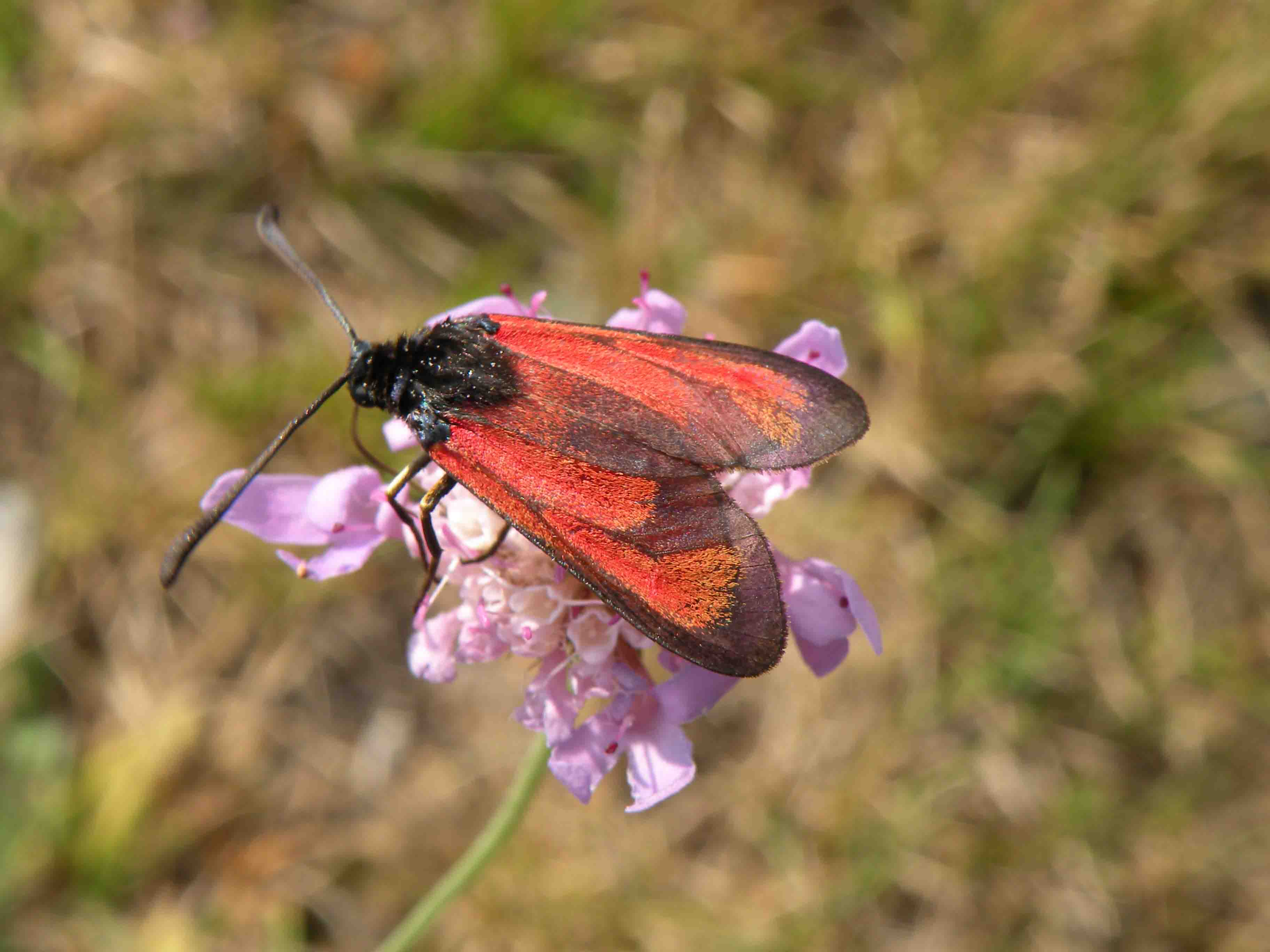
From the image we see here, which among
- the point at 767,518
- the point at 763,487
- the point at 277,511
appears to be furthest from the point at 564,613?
the point at 767,518

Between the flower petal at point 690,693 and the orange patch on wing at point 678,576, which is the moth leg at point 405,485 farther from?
the flower petal at point 690,693

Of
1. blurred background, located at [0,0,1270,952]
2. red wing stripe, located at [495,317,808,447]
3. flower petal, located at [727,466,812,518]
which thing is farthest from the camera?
blurred background, located at [0,0,1270,952]

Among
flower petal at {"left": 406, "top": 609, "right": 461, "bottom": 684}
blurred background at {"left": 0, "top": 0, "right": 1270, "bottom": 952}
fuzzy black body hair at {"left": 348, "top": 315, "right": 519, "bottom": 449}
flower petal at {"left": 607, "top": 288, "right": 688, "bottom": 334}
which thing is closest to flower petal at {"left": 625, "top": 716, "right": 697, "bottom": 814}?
flower petal at {"left": 406, "top": 609, "right": 461, "bottom": 684}

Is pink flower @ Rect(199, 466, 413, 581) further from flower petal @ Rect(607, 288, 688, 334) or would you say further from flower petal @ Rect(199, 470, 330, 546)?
flower petal @ Rect(607, 288, 688, 334)

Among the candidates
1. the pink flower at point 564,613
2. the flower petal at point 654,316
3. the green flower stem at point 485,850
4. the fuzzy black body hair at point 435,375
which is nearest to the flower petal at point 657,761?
the pink flower at point 564,613

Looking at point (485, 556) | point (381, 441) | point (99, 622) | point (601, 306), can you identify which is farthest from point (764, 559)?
point (99, 622)

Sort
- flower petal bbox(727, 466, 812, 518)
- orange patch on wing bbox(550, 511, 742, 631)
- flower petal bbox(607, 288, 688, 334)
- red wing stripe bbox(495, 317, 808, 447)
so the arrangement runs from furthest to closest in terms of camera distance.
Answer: flower petal bbox(607, 288, 688, 334)
flower petal bbox(727, 466, 812, 518)
red wing stripe bbox(495, 317, 808, 447)
orange patch on wing bbox(550, 511, 742, 631)

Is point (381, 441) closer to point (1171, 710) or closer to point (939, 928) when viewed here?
point (939, 928)
